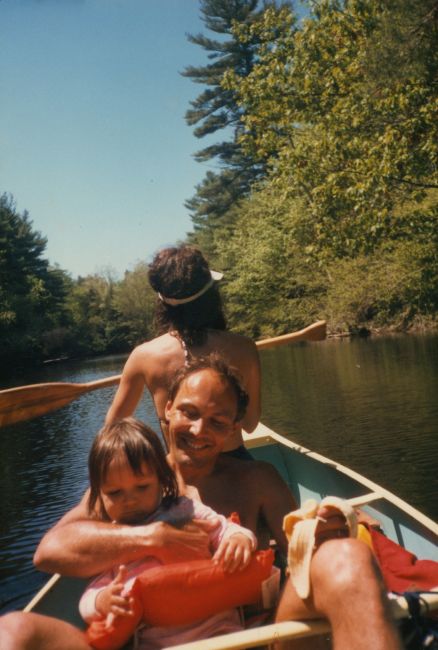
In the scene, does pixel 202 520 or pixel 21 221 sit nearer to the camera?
pixel 202 520

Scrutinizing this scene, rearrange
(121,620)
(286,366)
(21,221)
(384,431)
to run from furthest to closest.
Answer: (21,221)
(286,366)
(384,431)
(121,620)

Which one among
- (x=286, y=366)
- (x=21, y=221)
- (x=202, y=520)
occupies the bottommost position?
(x=286, y=366)

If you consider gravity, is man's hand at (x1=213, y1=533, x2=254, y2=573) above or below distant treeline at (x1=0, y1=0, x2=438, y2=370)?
below

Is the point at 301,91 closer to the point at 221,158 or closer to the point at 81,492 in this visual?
the point at 81,492

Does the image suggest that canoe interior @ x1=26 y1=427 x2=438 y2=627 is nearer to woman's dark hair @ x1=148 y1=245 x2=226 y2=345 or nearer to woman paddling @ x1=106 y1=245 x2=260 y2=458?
woman paddling @ x1=106 y1=245 x2=260 y2=458

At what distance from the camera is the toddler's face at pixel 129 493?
1.88 m

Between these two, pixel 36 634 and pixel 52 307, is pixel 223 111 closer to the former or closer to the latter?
pixel 52 307

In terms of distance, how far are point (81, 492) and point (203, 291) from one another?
22.0 ft

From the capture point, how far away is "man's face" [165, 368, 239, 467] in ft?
7.15

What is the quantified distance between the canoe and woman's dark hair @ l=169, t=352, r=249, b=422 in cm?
89

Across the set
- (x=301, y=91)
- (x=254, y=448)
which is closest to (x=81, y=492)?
(x=254, y=448)

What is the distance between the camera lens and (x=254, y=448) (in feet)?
16.7

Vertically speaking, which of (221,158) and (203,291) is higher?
(221,158)

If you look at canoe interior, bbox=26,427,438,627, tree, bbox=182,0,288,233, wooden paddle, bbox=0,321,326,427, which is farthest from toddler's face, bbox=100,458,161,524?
tree, bbox=182,0,288,233
